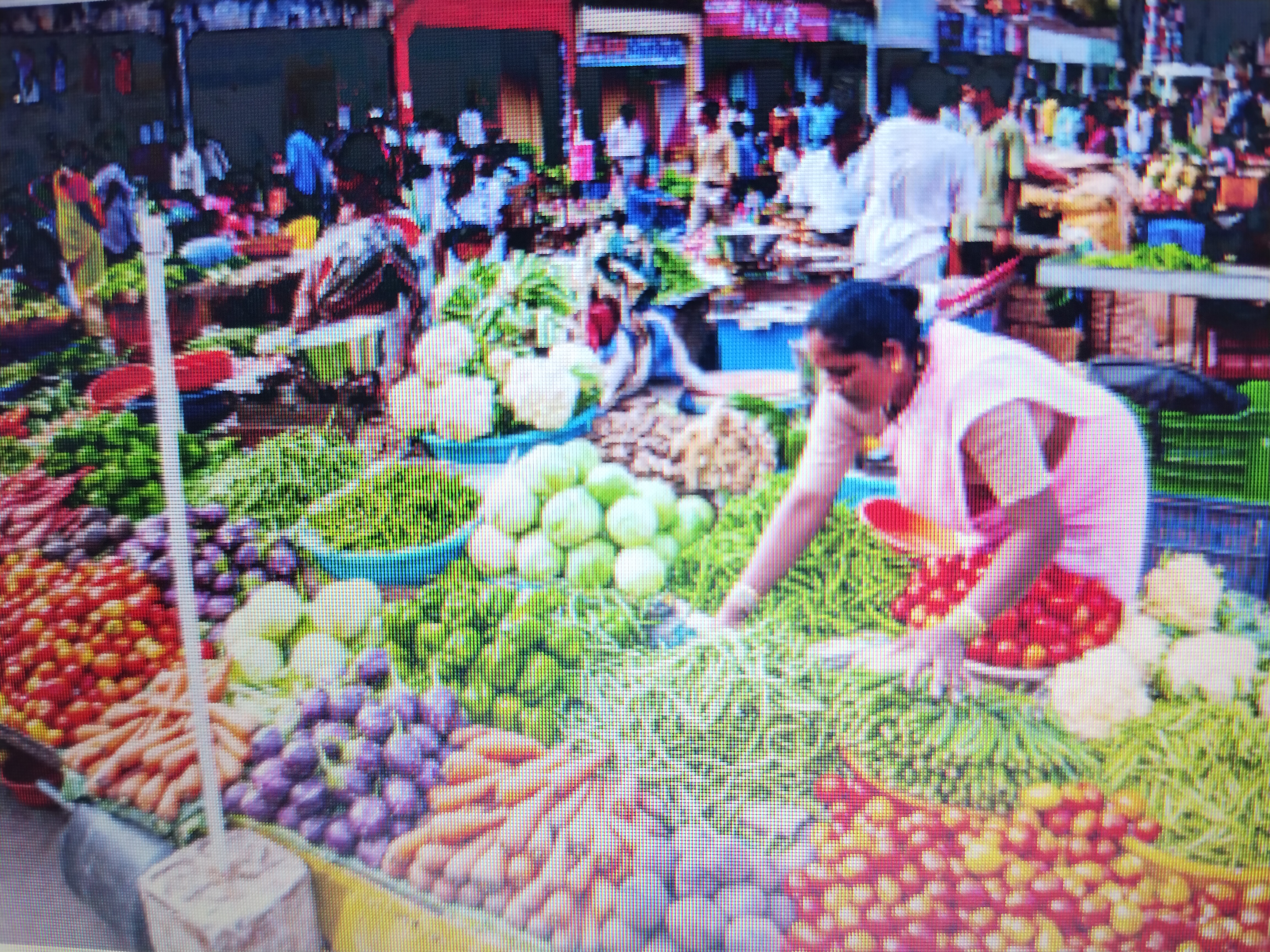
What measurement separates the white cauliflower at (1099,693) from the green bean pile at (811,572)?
1.21 feet

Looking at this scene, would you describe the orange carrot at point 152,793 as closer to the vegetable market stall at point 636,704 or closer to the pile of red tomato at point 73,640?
the vegetable market stall at point 636,704

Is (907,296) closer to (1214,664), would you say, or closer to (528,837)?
(1214,664)

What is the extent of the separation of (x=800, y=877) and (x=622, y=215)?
5.14 feet

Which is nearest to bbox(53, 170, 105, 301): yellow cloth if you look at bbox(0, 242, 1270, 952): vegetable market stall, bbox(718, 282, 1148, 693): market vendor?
bbox(0, 242, 1270, 952): vegetable market stall

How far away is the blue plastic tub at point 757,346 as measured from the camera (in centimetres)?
240

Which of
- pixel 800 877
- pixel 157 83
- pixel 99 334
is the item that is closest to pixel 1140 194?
pixel 800 877

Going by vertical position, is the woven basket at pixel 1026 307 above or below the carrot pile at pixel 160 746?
above

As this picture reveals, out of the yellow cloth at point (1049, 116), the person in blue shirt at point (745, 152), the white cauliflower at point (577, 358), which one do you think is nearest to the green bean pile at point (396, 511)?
the white cauliflower at point (577, 358)

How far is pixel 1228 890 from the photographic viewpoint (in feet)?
7.50

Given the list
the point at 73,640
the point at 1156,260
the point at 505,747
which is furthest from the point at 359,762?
the point at 1156,260

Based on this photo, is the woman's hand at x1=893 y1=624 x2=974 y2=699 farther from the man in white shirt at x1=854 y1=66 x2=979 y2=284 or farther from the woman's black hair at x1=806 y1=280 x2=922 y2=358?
the man in white shirt at x1=854 y1=66 x2=979 y2=284

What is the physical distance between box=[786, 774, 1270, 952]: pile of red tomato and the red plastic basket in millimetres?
2191

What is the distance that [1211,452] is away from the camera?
87.9 inches

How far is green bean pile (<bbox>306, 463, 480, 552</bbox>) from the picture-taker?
267 cm
